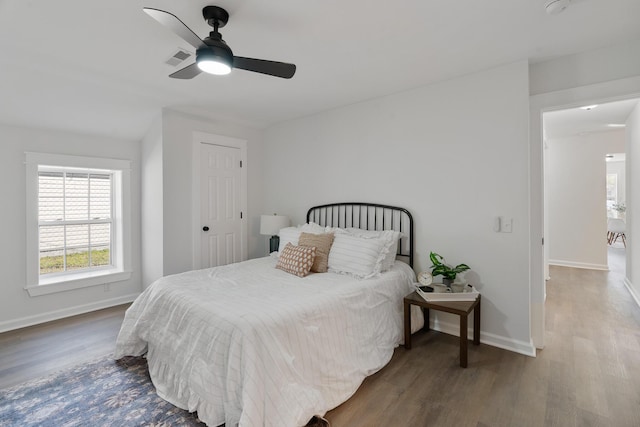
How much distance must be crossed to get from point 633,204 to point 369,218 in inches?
152

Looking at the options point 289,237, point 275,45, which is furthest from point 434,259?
point 275,45

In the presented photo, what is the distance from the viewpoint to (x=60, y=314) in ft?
11.6

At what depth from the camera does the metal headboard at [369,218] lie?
333cm

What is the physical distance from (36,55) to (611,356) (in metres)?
5.31

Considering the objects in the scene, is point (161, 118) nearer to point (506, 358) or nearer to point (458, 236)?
point (458, 236)

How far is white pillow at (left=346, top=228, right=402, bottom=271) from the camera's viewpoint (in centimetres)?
296

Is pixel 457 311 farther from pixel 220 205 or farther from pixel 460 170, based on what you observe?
pixel 220 205

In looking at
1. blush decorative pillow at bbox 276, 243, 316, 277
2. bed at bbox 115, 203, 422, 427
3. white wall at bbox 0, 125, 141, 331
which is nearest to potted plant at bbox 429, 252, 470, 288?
bed at bbox 115, 203, 422, 427

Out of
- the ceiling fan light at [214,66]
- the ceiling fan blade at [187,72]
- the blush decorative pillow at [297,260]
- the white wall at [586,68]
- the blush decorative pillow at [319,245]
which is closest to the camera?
the ceiling fan light at [214,66]

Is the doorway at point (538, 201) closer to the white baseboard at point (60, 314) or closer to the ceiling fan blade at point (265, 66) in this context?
the ceiling fan blade at point (265, 66)

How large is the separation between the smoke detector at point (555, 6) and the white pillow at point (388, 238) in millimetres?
2032

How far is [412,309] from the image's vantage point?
2988 millimetres

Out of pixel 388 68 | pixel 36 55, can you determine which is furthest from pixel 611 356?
pixel 36 55

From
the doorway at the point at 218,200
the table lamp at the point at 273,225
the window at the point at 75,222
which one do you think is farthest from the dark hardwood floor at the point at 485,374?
the table lamp at the point at 273,225
